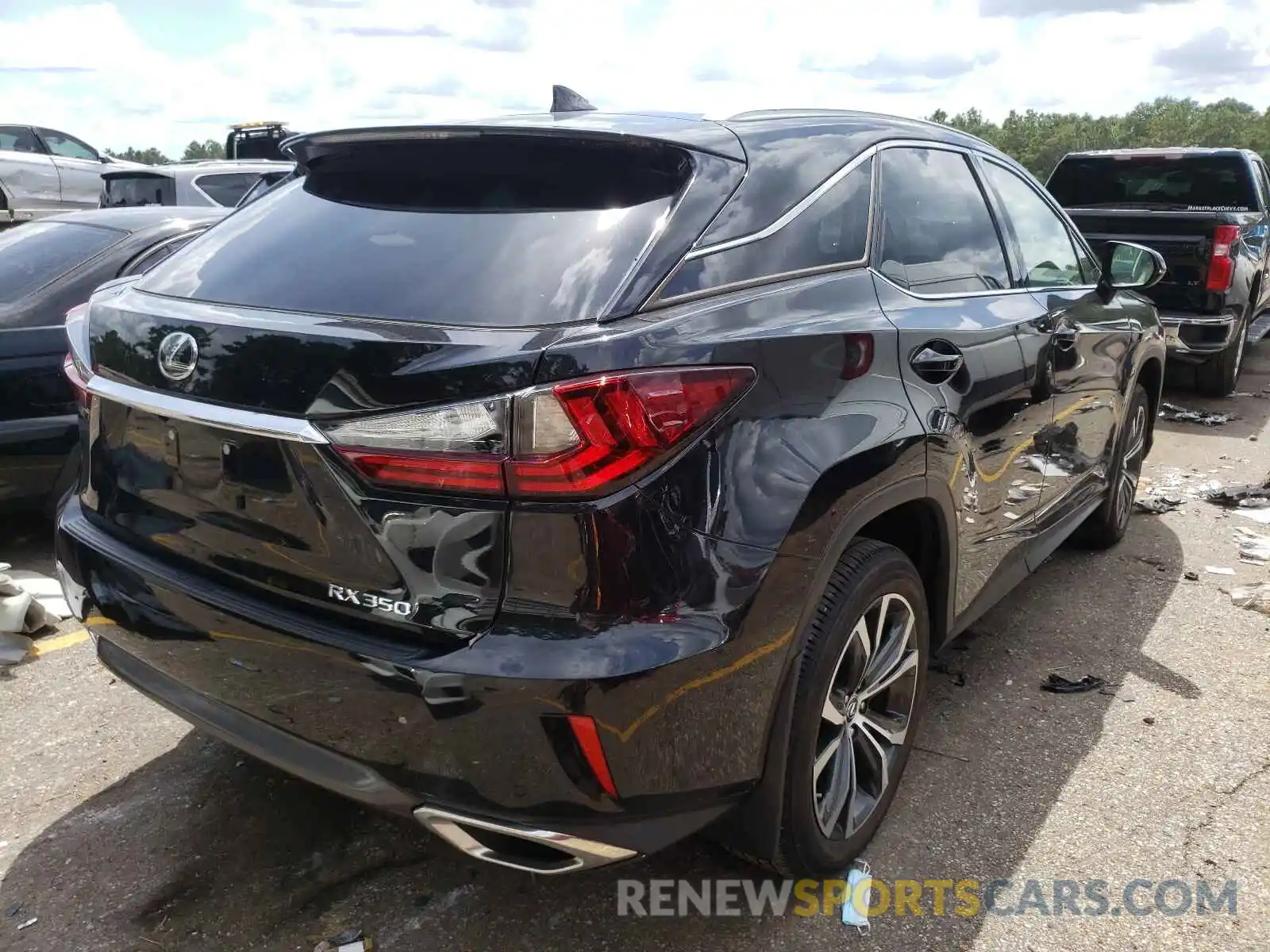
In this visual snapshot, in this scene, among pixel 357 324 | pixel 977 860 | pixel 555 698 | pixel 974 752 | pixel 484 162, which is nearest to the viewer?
pixel 555 698

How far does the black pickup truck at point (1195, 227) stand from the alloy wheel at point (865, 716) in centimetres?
516

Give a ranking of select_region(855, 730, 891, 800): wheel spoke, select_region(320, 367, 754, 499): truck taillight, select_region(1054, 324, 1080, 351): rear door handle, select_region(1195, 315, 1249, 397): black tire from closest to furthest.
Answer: select_region(320, 367, 754, 499): truck taillight → select_region(855, 730, 891, 800): wheel spoke → select_region(1054, 324, 1080, 351): rear door handle → select_region(1195, 315, 1249, 397): black tire

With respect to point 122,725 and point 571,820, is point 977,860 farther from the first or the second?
point 122,725

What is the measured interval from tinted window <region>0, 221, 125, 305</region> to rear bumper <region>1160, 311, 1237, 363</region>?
709cm

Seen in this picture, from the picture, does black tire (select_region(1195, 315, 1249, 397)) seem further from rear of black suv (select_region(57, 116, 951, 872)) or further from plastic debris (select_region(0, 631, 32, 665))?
plastic debris (select_region(0, 631, 32, 665))

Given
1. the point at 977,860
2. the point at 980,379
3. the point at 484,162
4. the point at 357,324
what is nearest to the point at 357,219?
the point at 484,162

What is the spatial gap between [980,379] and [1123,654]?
5.39ft

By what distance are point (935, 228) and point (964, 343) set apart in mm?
435

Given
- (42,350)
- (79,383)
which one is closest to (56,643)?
(42,350)

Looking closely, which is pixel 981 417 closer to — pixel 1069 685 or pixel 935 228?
pixel 935 228

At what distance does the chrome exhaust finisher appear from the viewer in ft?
6.07

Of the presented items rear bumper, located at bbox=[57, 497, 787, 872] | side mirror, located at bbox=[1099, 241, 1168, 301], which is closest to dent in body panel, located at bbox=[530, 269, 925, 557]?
rear bumper, located at bbox=[57, 497, 787, 872]

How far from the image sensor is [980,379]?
9.21 feet

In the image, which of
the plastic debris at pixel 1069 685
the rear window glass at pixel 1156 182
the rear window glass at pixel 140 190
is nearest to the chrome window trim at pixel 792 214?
the plastic debris at pixel 1069 685
